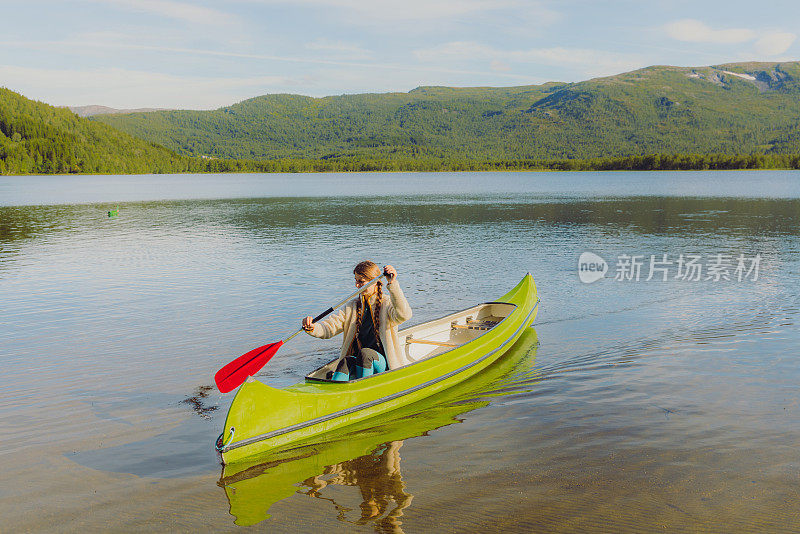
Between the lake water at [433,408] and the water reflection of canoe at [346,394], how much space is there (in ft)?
0.95

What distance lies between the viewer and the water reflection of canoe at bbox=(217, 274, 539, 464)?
798 cm

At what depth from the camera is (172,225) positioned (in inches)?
1716

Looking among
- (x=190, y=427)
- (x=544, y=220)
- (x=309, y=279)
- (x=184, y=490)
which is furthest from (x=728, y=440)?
(x=544, y=220)

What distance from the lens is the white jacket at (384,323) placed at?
29.8 feet

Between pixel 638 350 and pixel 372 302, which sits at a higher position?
pixel 372 302

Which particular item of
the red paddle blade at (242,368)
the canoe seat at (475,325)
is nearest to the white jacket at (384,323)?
the red paddle blade at (242,368)

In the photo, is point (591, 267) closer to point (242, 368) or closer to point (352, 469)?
point (242, 368)

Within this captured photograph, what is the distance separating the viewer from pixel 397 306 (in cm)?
912

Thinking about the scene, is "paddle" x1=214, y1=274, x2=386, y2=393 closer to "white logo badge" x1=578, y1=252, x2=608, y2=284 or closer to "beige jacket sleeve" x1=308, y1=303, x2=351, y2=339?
"beige jacket sleeve" x1=308, y1=303, x2=351, y2=339

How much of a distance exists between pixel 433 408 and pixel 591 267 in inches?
656

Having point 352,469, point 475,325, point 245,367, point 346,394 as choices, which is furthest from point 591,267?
point 352,469

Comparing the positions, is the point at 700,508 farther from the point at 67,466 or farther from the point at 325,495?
the point at 67,466

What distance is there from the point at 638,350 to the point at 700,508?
6.98 metres

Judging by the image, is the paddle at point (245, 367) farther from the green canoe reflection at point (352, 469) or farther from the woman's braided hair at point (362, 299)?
the green canoe reflection at point (352, 469)
